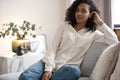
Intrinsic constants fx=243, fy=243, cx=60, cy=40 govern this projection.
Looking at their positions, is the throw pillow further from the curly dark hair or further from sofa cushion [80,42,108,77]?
the curly dark hair

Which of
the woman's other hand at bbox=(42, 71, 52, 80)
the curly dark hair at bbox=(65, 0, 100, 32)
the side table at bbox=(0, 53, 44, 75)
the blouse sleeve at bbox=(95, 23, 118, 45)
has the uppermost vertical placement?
the curly dark hair at bbox=(65, 0, 100, 32)

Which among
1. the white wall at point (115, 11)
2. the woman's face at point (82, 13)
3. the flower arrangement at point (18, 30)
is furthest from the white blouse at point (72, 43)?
the white wall at point (115, 11)

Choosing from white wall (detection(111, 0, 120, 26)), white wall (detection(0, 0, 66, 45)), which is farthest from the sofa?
white wall (detection(0, 0, 66, 45))

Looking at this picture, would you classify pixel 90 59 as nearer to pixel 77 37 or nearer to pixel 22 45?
pixel 77 37

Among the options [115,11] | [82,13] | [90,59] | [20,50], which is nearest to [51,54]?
[90,59]

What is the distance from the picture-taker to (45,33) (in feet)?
11.6

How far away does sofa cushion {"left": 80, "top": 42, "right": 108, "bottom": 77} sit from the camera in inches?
83.1

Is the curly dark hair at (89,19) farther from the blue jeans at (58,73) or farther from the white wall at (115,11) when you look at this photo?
the white wall at (115,11)

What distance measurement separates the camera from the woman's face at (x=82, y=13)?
225 cm

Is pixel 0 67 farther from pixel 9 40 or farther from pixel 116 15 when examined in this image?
pixel 116 15

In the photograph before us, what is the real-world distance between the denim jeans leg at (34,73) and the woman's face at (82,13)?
21.4 inches

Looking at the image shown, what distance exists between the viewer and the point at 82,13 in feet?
7.39

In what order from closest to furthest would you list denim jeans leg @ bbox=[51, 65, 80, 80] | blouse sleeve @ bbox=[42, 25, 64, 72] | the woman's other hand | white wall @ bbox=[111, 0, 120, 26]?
denim jeans leg @ bbox=[51, 65, 80, 80]
the woman's other hand
blouse sleeve @ bbox=[42, 25, 64, 72]
white wall @ bbox=[111, 0, 120, 26]

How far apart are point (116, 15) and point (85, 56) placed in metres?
1.25
